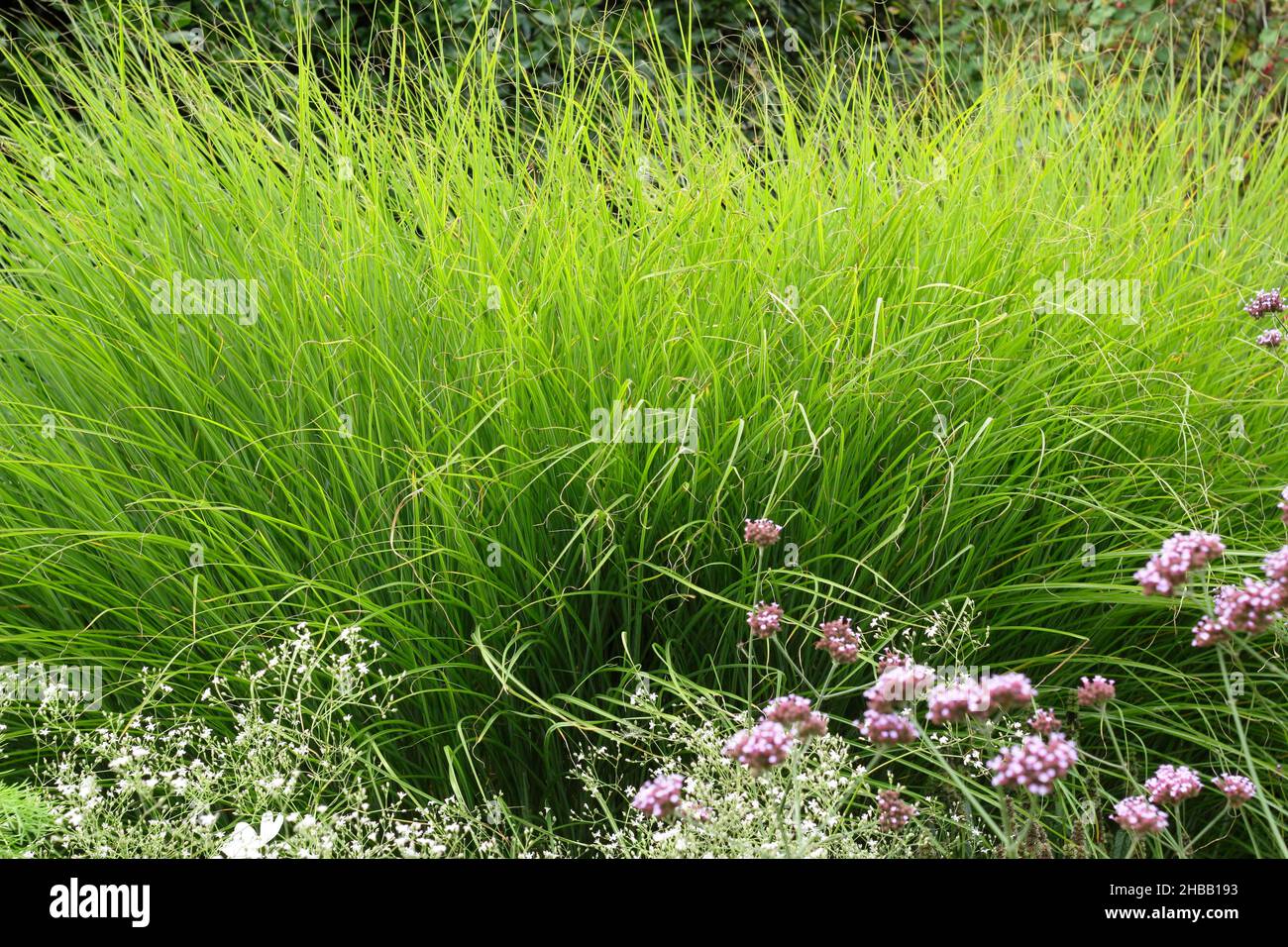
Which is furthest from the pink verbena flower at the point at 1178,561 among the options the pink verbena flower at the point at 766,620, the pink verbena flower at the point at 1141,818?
the pink verbena flower at the point at 766,620

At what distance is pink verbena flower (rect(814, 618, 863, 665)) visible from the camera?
1843mm

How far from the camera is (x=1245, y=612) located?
162cm

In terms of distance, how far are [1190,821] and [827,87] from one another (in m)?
2.42

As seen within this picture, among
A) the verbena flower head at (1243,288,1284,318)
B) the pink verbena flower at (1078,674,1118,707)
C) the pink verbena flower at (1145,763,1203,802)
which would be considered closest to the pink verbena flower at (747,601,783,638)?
the pink verbena flower at (1078,674,1118,707)

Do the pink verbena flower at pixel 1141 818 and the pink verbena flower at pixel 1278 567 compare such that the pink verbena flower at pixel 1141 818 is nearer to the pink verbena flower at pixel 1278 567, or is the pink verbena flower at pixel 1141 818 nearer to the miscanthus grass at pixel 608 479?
the pink verbena flower at pixel 1278 567

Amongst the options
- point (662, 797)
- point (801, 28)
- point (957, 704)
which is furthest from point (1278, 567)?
point (801, 28)

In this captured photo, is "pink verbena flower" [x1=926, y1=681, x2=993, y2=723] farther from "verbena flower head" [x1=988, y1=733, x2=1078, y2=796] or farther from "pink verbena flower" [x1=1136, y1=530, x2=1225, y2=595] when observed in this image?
"pink verbena flower" [x1=1136, y1=530, x2=1225, y2=595]

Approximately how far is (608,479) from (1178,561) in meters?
1.26

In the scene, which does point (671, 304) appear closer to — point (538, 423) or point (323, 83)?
point (538, 423)

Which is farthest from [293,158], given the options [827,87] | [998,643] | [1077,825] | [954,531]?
[1077,825]

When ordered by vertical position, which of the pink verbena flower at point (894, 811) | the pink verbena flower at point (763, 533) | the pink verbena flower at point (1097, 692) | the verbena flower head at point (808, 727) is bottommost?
the pink verbena flower at point (894, 811)

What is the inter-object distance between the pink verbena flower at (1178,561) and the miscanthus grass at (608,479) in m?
0.69

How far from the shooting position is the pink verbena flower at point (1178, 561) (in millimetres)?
1588

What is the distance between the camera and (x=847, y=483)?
2668 millimetres
